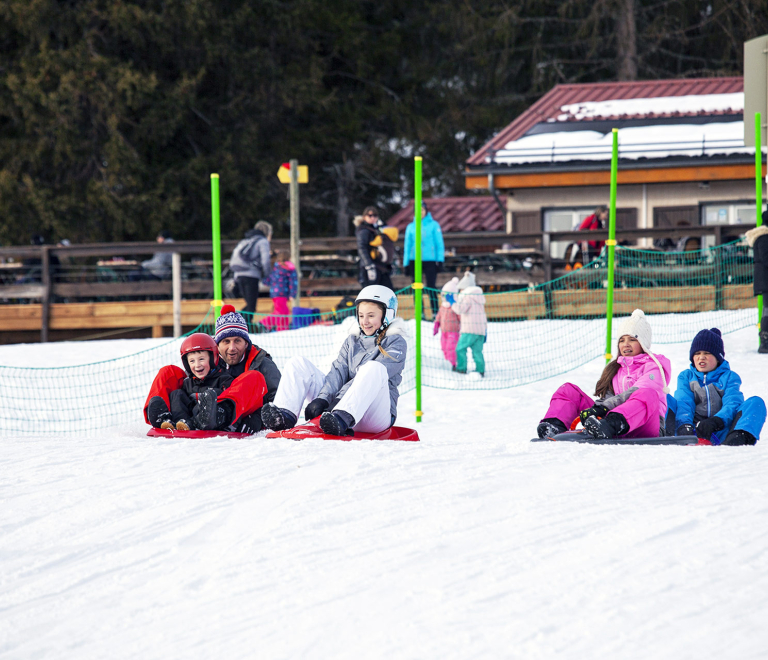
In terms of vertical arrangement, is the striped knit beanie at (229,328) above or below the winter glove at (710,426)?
above

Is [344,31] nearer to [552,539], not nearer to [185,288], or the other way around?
[185,288]

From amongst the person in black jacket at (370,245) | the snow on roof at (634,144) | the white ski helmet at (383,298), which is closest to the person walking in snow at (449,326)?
the person in black jacket at (370,245)

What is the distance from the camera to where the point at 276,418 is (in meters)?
5.25

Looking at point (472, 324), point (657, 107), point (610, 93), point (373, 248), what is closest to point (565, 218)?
point (657, 107)

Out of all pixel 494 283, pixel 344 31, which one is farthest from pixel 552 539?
pixel 344 31

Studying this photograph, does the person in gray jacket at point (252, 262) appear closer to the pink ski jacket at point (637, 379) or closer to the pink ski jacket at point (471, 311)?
the pink ski jacket at point (471, 311)

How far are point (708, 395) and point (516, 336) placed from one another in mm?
6389

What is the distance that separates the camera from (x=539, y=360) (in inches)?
419

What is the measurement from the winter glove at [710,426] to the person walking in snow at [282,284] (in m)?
7.36

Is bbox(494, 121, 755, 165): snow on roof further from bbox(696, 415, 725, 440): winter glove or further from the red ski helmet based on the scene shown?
the red ski helmet

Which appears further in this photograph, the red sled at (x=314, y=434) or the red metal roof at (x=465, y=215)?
the red metal roof at (x=465, y=215)

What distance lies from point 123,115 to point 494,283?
33.9 ft

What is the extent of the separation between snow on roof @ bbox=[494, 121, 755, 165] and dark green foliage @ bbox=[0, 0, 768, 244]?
7.28 m

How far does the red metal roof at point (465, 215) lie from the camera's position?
20913 mm
